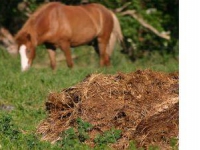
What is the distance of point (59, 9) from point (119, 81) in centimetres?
1006

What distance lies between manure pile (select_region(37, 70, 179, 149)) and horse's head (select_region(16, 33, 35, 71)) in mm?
8490

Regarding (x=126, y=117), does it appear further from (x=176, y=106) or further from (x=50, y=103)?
(x=50, y=103)

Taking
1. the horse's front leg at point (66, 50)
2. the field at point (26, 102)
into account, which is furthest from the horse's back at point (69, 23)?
the field at point (26, 102)

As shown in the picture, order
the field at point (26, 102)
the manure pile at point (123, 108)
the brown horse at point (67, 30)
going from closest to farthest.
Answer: the manure pile at point (123, 108), the field at point (26, 102), the brown horse at point (67, 30)

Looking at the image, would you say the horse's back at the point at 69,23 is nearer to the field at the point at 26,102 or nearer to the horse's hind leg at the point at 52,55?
the horse's hind leg at the point at 52,55

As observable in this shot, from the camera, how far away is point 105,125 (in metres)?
7.54

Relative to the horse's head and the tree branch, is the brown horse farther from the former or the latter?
the tree branch

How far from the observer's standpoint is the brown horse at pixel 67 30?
17266 mm

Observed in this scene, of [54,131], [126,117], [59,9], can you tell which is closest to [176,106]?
[126,117]

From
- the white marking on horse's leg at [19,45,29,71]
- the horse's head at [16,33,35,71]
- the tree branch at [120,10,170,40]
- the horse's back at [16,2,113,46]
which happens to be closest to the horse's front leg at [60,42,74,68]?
the horse's back at [16,2,113,46]

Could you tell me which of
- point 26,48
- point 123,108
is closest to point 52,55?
point 26,48

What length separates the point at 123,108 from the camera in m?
7.57

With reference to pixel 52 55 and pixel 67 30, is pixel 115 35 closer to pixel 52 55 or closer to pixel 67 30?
pixel 67 30
